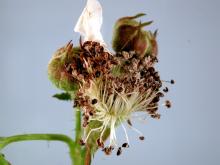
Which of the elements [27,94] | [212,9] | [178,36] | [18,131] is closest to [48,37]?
[27,94]

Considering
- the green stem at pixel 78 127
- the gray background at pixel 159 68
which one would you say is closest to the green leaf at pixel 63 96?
the green stem at pixel 78 127

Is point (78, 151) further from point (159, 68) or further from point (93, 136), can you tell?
point (159, 68)

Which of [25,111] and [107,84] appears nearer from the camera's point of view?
[107,84]

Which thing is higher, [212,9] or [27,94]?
[212,9]

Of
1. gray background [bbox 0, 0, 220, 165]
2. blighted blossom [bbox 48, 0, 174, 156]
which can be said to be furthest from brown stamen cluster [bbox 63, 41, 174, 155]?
gray background [bbox 0, 0, 220, 165]

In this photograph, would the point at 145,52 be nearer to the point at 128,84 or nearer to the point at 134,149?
the point at 128,84

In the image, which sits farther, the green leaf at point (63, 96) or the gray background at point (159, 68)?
the gray background at point (159, 68)

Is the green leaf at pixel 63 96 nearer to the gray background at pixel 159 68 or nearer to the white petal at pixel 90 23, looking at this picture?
the white petal at pixel 90 23
